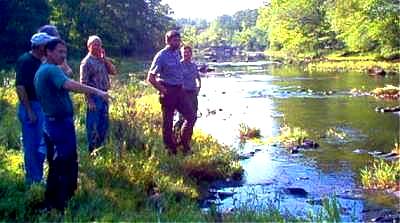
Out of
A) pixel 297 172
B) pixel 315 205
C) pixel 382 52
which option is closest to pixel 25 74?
pixel 315 205

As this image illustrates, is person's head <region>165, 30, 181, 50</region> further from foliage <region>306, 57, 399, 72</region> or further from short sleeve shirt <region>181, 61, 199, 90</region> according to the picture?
foliage <region>306, 57, 399, 72</region>

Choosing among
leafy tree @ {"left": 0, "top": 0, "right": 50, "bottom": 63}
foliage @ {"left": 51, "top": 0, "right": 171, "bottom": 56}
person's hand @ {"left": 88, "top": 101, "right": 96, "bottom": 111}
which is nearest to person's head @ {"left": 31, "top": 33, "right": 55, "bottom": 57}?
person's hand @ {"left": 88, "top": 101, "right": 96, "bottom": 111}

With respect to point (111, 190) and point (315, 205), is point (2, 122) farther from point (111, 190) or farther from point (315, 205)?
point (315, 205)

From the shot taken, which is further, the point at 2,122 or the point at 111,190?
the point at 2,122

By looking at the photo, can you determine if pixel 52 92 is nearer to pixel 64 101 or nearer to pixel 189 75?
pixel 64 101

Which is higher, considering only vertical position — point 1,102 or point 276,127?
point 1,102

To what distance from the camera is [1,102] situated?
48.1ft

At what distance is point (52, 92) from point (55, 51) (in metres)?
0.46

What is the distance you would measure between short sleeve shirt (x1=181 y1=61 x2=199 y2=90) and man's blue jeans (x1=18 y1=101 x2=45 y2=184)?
10.4ft

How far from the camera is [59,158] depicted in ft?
23.1

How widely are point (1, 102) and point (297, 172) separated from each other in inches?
284

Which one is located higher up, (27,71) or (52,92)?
(27,71)

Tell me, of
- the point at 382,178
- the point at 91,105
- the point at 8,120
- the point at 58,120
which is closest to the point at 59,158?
the point at 58,120

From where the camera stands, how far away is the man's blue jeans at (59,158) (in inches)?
276
